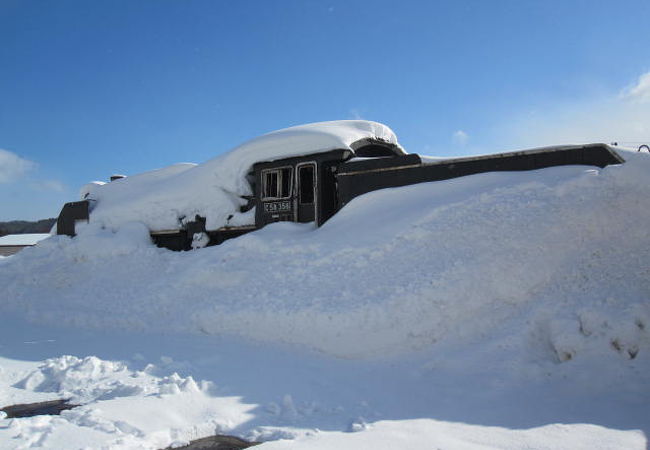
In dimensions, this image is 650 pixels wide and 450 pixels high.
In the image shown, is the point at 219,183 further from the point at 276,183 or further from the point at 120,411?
the point at 120,411

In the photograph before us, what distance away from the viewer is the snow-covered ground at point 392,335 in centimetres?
452

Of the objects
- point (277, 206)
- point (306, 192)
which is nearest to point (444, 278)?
point (306, 192)

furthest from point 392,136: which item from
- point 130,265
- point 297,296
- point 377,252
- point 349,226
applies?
point 130,265

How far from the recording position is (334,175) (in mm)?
12539

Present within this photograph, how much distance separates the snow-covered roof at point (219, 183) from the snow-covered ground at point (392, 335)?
8.58ft

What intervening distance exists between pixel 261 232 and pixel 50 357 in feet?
18.3

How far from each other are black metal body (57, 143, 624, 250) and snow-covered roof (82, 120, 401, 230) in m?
0.23

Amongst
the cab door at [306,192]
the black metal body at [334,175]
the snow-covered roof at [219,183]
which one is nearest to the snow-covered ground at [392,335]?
the black metal body at [334,175]

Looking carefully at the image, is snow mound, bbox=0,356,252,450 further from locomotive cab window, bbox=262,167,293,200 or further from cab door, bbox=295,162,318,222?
locomotive cab window, bbox=262,167,293,200

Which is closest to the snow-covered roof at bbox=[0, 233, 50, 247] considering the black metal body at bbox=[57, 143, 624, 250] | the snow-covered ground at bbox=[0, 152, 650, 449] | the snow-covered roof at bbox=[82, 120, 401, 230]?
the black metal body at bbox=[57, 143, 624, 250]

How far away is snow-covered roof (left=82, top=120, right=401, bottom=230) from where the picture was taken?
498 inches

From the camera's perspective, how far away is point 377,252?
8.58m

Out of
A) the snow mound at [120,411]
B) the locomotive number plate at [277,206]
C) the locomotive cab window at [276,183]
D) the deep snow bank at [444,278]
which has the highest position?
the locomotive cab window at [276,183]

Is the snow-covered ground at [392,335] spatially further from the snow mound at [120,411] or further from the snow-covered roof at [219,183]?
the snow-covered roof at [219,183]
